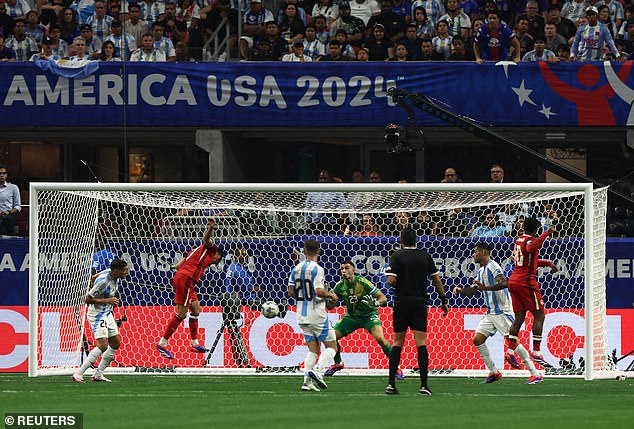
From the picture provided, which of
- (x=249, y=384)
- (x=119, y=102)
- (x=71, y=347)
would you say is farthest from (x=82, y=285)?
(x=119, y=102)

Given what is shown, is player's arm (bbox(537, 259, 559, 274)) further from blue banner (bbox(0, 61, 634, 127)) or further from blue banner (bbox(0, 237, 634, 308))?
blue banner (bbox(0, 61, 634, 127))

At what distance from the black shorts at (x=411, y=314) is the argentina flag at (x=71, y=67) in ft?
32.6

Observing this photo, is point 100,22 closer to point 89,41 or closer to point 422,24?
point 89,41

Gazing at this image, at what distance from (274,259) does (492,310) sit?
3.69 m

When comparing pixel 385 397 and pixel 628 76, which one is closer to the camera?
pixel 385 397

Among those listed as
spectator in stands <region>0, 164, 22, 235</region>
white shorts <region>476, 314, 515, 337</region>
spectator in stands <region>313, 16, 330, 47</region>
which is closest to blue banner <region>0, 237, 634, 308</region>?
spectator in stands <region>0, 164, 22, 235</region>

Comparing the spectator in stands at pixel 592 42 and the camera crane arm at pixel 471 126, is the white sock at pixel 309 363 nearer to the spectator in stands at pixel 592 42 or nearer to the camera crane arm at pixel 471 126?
the camera crane arm at pixel 471 126

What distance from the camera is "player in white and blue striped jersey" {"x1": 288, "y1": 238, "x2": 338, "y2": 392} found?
13578 millimetres

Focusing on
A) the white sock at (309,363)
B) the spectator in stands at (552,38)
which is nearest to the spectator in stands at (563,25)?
the spectator in stands at (552,38)

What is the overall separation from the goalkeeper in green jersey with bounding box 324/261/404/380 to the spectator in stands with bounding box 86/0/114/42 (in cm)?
880

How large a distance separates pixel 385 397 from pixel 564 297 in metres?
5.39

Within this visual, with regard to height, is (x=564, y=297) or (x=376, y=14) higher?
(x=376, y=14)

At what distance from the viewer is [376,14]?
72.7ft

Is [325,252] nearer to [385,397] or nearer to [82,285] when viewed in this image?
[82,285]
